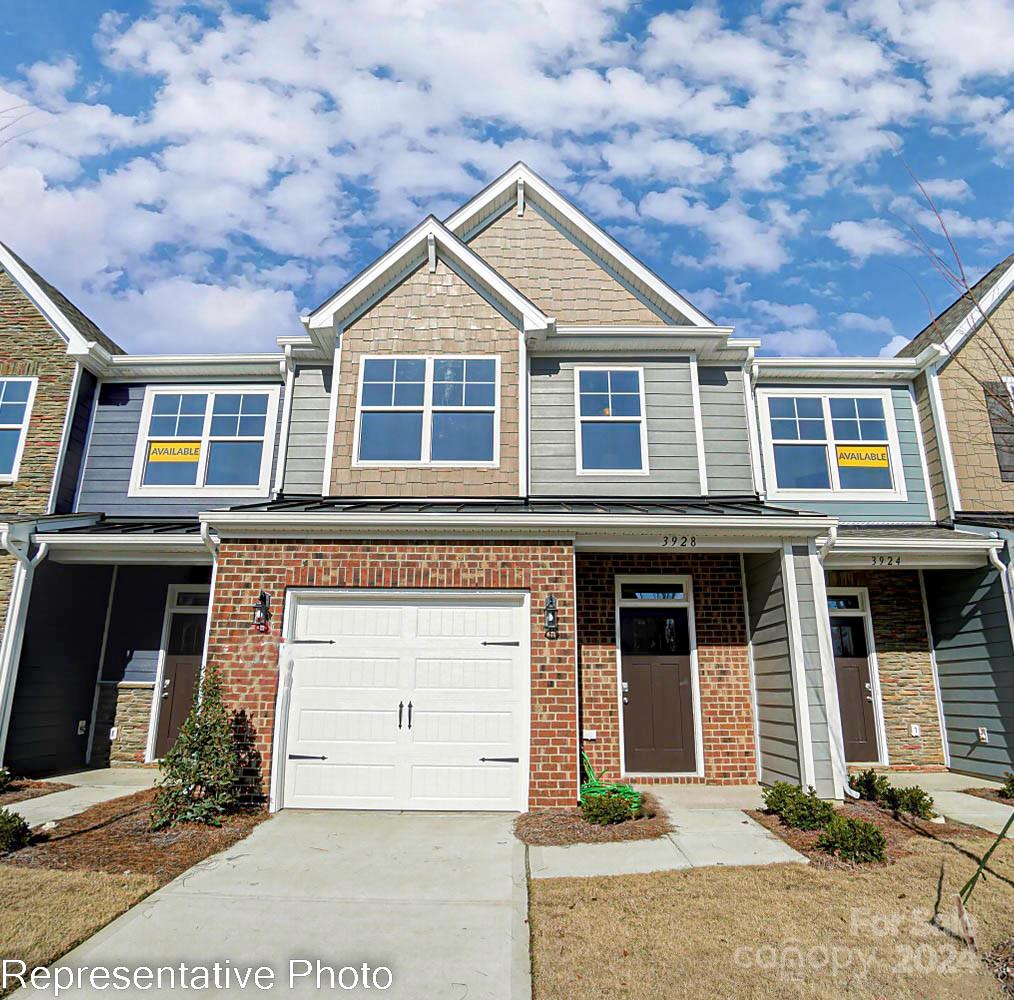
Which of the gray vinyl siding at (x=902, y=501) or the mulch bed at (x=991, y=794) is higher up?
the gray vinyl siding at (x=902, y=501)

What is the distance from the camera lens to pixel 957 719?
394 inches

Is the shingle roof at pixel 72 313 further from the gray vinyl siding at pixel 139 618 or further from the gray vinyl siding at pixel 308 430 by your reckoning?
the gray vinyl siding at pixel 139 618

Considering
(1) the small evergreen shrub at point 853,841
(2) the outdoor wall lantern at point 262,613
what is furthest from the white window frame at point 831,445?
(2) the outdoor wall lantern at point 262,613

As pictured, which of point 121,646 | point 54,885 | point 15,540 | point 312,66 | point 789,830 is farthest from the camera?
point 121,646

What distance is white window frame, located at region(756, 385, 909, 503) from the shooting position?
10.8 meters

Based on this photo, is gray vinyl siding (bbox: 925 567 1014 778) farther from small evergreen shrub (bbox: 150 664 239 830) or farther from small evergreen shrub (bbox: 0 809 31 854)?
small evergreen shrub (bbox: 0 809 31 854)

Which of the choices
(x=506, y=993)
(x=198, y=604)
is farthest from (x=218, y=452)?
(x=506, y=993)

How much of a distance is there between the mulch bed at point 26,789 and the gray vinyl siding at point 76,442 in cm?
392

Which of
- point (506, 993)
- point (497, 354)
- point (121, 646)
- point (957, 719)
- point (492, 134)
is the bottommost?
point (506, 993)

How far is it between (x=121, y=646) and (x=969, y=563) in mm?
12837

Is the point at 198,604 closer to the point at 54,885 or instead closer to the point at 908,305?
the point at 54,885

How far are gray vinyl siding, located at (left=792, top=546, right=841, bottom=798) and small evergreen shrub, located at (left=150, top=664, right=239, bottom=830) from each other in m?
6.52

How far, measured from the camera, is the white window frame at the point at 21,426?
1062 cm

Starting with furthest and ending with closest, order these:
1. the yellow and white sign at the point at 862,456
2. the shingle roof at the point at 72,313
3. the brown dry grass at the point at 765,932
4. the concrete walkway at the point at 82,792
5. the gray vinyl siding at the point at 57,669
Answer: the shingle roof at the point at 72,313, the yellow and white sign at the point at 862,456, the gray vinyl siding at the point at 57,669, the concrete walkway at the point at 82,792, the brown dry grass at the point at 765,932
